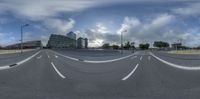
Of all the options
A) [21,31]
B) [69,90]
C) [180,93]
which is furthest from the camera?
[21,31]

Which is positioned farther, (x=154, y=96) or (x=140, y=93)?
(x=140, y=93)

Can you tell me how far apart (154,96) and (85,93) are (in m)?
2.42

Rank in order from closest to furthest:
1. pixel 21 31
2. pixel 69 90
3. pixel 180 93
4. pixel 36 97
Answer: pixel 36 97
pixel 180 93
pixel 69 90
pixel 21 31

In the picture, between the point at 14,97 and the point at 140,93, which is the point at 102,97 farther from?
the point at 14,97

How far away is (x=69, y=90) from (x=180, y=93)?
13.2ft

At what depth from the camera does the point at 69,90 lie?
1169cm

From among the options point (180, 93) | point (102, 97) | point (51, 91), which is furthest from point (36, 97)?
point (180, 93)

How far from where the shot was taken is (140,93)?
35.6 feet

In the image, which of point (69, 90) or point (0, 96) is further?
point (69, 90)

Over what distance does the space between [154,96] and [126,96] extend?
915 millimetres

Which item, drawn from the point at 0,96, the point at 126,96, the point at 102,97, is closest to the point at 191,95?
the point at 126,96

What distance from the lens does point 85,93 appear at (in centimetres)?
1095

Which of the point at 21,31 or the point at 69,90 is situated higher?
the point at 21,31

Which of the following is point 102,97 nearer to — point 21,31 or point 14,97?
point 14,97
